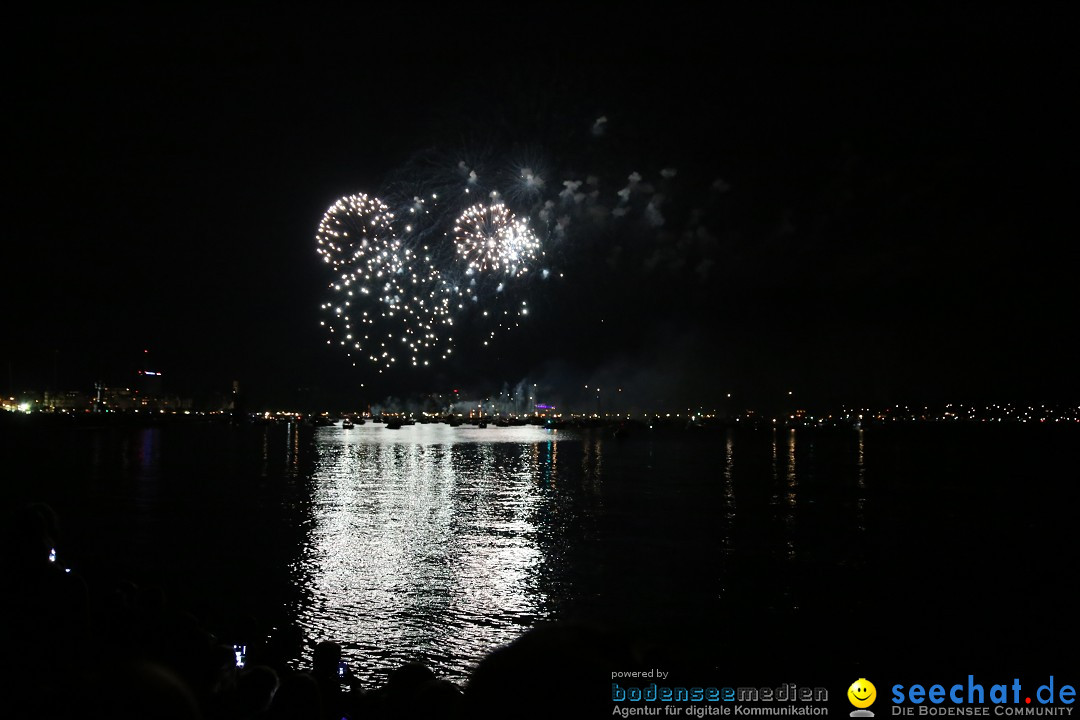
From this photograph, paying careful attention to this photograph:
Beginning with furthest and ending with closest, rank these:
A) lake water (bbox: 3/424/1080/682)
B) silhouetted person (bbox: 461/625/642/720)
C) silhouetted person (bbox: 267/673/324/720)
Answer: lake water (bbox: 3/424/1080/682) → silhouetted person (bbox: 267/673/324/720) → silhouetted person (bbox: 461/625/642/720)

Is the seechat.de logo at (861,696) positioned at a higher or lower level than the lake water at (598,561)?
higher

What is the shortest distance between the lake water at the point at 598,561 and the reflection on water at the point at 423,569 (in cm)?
8

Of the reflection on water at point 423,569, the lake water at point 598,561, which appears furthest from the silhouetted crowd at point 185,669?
the reflection on water at point 423,569

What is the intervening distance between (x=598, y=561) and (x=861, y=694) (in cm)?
1236

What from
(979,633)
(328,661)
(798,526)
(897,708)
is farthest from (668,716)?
(798,526)

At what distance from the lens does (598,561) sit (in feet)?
62.8

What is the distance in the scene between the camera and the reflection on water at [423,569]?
12.6 meters

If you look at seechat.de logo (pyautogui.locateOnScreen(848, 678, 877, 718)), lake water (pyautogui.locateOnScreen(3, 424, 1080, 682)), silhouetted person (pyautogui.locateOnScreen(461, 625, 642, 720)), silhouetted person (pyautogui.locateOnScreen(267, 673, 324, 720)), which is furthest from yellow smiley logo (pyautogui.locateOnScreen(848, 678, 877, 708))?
silhouetted person (pyautogui.locateOnScreen(461, 625, 642, 720))

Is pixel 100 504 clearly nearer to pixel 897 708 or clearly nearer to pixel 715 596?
pixel 715 596

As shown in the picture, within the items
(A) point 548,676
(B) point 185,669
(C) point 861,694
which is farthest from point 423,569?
(A) point 548,676

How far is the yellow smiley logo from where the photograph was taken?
21.1 ft

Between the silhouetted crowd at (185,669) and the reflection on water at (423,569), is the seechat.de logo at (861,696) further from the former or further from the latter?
the reflection on water at (423,569)

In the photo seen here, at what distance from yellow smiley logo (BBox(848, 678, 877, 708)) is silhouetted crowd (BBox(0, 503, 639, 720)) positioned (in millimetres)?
3331

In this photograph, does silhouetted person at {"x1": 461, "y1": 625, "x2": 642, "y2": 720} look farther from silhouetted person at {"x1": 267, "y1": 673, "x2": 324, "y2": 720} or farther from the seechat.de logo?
the seechat.de logo
